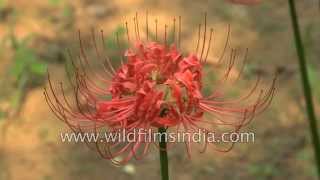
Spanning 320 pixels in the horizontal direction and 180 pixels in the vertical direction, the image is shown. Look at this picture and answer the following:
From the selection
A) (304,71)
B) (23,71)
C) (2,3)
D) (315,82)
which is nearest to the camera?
(304,71)

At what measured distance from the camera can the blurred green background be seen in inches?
150

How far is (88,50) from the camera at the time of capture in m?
4.48

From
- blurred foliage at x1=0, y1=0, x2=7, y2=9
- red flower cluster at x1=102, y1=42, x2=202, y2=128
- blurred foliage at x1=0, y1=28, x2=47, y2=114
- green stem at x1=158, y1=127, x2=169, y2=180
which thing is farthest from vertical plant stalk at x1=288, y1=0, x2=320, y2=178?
blurred foliage at x1=0, y1=0, x2=7, y2=9

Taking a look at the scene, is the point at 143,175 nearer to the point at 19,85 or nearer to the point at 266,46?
the point at 19,85

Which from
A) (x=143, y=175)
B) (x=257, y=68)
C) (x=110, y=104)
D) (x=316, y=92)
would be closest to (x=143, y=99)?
(x=110, y=104)

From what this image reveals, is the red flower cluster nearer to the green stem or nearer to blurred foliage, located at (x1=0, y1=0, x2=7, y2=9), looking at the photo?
the green stem

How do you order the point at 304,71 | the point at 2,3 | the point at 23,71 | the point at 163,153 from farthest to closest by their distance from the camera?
1. the point at 2,3
2. the point at 23,71
3. the point at 304,71
4. the point at 163,153

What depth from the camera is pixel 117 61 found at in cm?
437

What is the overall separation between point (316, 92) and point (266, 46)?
0.67 meters

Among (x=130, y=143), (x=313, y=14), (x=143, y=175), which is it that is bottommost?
(x=143, y=175)

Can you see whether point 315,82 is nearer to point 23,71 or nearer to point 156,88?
point 23,71

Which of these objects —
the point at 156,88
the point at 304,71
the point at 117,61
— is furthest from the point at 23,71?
the point at 156,88

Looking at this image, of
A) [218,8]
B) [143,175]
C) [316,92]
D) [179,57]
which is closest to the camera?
[179,57]

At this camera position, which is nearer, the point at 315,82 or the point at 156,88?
the point at 156,88
